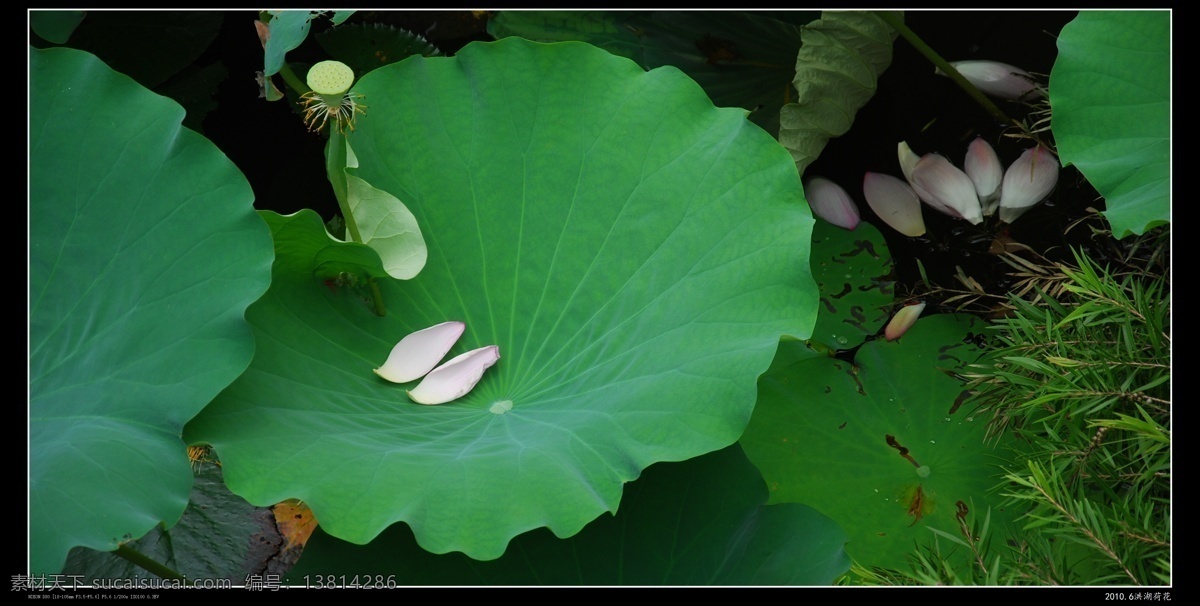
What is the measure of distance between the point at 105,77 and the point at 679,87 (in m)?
0.88

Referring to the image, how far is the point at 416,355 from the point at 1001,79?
1452 millimetres

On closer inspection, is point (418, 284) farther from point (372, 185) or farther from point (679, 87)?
point (679, 87)

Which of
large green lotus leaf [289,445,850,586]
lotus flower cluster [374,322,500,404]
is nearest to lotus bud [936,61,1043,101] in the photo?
large green lotus leaf [289,445,850,586]

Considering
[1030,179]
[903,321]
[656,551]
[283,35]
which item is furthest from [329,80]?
[1030,179]

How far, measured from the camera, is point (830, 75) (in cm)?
181

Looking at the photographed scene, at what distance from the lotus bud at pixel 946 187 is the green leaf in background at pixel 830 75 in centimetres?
20

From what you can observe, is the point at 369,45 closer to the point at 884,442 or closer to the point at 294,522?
the point at 294,522

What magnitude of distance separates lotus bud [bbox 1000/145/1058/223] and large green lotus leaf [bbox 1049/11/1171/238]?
1.34 feet

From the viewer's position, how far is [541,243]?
57.6 inches

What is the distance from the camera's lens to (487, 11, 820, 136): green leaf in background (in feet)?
6.22

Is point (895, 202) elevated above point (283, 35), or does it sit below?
below

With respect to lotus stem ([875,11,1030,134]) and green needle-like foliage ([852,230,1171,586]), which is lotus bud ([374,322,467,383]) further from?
lotus stem ([875,11,1030,134])

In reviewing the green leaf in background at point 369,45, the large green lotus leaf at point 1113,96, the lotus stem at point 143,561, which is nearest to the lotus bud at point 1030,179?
the large green lotus leaf at point 1113,96

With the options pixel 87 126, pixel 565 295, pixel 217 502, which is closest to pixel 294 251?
pixel 87 126
